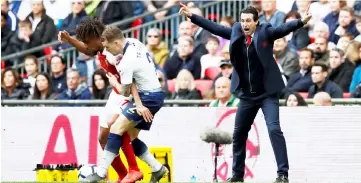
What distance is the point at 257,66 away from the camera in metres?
15.5

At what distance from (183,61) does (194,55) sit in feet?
0.73

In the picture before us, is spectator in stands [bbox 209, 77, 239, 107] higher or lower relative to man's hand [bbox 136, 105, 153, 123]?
higher

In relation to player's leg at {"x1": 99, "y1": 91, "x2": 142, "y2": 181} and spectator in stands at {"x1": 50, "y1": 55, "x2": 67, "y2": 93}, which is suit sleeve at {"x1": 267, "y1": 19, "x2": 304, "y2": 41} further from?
spectator in stands at {"x1": 50, "y1": 55, "x2": 67, "y2": 93}

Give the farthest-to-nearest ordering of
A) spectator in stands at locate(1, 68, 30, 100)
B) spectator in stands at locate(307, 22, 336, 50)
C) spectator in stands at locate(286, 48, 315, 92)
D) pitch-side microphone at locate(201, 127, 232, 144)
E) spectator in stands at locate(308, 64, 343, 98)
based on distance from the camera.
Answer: spectator in stands at locate(1, 68, 30, 100) < spectator in stands at locate(307, 22, 336, 50) < spectator in stands at locate(286, 48, 315, 92) < spectator in stands at locate(308, 64, 343, 98) < pitch-side microphone at locate(201, 127, 232, 144)

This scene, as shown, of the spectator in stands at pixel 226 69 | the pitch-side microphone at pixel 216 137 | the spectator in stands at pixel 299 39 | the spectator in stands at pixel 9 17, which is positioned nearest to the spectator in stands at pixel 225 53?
the spectator in stands at pixel 226 69

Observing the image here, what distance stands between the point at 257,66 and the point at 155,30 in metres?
7.19

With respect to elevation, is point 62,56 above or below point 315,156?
above

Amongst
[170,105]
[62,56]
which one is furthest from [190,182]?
[62,56]

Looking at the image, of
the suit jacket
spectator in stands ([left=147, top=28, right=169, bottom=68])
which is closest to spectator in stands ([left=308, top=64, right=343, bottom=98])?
spectator in stands ([left=147, top=28, right=169, bottom=68])

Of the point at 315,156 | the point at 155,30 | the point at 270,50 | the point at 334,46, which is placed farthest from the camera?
the point at 155,30

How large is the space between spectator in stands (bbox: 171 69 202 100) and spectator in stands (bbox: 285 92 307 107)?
87.3 inches

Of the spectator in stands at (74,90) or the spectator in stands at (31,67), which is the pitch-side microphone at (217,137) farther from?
the spectator in stands at (31,67)

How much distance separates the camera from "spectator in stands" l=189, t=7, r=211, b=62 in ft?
72.3

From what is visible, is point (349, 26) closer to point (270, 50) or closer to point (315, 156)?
point (315, 156)
